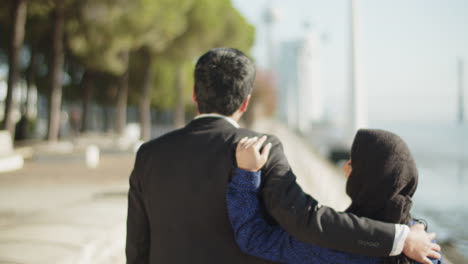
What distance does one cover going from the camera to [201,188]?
1738 mm

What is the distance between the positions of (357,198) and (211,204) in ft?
1.85

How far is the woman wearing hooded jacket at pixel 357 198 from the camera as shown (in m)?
1.70

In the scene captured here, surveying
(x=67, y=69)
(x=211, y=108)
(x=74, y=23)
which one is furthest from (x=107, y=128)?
(x=211, y=108)

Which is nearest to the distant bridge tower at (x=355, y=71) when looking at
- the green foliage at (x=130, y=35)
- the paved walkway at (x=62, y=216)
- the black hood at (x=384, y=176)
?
the paved walkway at (x=62, y=216)

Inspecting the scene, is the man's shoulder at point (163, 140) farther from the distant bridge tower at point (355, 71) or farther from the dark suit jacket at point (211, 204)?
the distant bridge tower at point (355, 71)

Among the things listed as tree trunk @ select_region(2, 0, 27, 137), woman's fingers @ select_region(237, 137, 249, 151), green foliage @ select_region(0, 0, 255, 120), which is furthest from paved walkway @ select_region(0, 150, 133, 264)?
green foliage @ select_region(0, 0, 255, 120)

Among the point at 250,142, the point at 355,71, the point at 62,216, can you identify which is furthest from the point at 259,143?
the point at 355,71

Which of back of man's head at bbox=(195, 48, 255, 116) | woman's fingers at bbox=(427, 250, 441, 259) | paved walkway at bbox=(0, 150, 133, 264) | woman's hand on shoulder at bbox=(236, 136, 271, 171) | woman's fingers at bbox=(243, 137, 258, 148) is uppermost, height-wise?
back of man's head at bbox=(195, 48, 255, 116)

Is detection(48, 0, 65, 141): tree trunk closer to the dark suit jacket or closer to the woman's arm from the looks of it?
the dark suit jacket

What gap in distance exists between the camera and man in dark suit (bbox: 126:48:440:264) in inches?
65.6

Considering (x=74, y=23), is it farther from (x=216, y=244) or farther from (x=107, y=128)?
(x=107, y=128)

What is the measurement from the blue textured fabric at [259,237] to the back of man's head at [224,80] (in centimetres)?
31

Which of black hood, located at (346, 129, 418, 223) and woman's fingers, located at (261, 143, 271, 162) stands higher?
woman's fingers, located at (261, 143, 271, 162)

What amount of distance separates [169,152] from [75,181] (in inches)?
433
